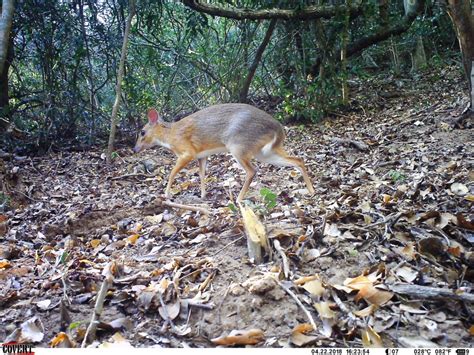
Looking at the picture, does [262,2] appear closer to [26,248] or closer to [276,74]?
[276,74]

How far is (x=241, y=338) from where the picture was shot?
2207 millimetres

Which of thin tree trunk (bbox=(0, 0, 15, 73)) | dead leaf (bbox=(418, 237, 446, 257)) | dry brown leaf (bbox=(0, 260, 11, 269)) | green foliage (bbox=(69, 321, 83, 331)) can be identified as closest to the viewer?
green foliage (bbox=(69, 321, 83, 331))

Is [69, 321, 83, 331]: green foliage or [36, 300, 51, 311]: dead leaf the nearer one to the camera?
[69, 321, 83, 331]: green foliage

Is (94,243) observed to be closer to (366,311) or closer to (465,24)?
(366,311)

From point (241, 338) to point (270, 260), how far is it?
2.60ft

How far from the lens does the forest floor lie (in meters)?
2.33

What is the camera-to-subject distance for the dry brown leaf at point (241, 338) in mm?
2209

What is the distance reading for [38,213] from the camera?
5.00 metres

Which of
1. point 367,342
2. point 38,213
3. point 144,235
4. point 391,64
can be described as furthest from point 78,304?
point 391,64

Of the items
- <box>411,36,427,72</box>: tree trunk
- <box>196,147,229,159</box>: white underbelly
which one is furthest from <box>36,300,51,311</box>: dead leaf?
<box>411,36,427,72</box>: tree trunk

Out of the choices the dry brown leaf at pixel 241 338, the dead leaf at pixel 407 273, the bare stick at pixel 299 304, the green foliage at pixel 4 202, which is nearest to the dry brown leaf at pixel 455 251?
the dead leaf at pixel 407 273

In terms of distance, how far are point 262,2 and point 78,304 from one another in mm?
6755

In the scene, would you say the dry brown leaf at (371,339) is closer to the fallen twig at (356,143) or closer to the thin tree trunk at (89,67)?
the fallen twig at (356,143)

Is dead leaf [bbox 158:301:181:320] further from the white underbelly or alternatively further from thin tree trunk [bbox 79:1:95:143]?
thin tree trunk [bbox 79:1:95:143]
